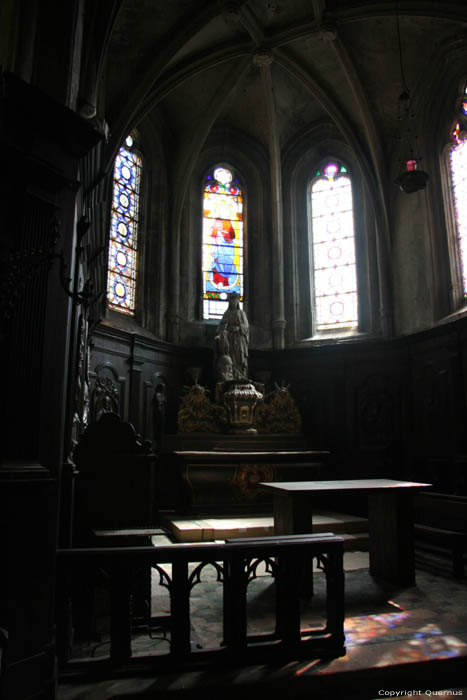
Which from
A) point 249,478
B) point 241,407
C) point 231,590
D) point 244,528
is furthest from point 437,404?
point 231,590

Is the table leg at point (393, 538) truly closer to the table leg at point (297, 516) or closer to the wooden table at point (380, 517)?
the wooden table at point (380, 517)

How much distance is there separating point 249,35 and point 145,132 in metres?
3.40

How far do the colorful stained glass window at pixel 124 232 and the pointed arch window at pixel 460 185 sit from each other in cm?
737

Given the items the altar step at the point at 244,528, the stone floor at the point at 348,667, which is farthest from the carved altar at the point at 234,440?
the stone floor at the point at 348,667

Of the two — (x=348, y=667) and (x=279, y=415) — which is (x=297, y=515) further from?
(x=279, y=415)

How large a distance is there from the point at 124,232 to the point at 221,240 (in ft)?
9.33

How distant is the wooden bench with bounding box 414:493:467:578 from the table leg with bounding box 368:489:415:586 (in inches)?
29.7

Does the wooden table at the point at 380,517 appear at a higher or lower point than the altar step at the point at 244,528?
higher

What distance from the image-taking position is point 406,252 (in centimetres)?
1259

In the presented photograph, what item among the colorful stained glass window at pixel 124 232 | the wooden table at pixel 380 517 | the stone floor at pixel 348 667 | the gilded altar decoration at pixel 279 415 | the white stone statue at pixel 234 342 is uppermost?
the colorful stained glass window at pixel 124 232

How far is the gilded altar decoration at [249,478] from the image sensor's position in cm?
969

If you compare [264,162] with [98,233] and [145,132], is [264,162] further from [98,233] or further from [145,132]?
[98,233]

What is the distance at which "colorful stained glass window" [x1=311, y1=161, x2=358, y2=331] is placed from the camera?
13711 mm

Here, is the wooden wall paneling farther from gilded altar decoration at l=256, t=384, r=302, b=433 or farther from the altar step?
gilded altar decoration at l=256, t=384, r=302, b=433
